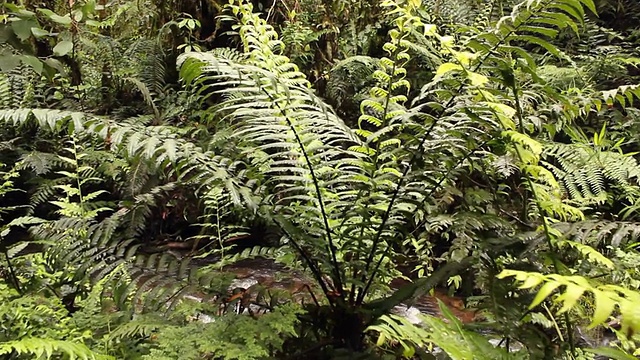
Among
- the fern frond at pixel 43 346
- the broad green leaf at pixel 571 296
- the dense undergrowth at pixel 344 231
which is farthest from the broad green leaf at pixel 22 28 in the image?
the broad green leaf at pixel 571 296

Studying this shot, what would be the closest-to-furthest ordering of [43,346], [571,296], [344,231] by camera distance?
[571,296], [43,346], [344,231]

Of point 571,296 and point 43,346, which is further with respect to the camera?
point 43,346

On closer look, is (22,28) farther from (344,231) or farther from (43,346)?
(344,231)

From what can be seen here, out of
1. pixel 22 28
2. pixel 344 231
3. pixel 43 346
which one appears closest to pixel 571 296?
pixel 344 231

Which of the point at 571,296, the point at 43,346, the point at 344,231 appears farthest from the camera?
the point at 344,231

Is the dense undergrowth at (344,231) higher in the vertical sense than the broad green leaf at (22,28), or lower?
lower

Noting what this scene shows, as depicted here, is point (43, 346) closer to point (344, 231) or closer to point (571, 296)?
point (344, 231)

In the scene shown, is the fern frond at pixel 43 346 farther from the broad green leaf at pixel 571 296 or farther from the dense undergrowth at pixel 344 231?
the broad green leaf at pixel 571 296

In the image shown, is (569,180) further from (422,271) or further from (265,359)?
(265,359)

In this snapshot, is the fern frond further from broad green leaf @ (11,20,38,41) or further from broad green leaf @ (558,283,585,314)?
broad green leaf @ (558,283,585,314)

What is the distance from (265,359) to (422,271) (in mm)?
1499

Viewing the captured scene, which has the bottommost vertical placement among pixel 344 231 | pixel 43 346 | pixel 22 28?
pixel 43 346

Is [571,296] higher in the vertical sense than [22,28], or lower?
lower

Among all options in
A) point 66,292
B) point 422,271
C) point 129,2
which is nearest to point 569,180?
point 422,271
